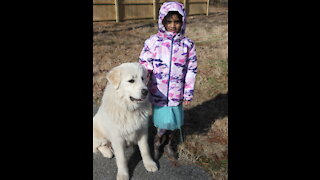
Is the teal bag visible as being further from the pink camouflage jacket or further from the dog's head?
the dog's head

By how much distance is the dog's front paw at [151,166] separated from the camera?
2.28 meters

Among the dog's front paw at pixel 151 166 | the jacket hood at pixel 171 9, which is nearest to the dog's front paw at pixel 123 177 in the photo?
the dog's front paw at pixel 151 166

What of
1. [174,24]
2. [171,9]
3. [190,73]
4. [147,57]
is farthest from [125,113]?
[171,9]

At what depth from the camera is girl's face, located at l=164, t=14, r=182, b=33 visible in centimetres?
198

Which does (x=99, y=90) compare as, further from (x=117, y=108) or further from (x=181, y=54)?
(x=181, y=54)

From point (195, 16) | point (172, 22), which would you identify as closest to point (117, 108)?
point (172, 22)

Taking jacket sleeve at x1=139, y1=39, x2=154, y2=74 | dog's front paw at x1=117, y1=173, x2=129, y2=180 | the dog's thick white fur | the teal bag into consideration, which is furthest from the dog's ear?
dog's front paw at x1=117, y1=173, x2=129, y2=180

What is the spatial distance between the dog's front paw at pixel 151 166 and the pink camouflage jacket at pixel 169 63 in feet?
2.15

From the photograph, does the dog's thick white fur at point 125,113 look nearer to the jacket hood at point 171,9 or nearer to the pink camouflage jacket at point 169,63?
the pink camouflage jacket at point 169,63

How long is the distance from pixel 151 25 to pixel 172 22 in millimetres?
2751

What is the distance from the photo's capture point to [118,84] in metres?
1.97

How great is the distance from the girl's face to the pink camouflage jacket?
1.4 inches

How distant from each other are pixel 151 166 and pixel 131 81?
3.24 ft

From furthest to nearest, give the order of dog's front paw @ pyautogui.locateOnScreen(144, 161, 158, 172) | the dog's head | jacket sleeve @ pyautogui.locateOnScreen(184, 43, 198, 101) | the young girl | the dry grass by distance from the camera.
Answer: the dry grass, dog's front paw @ pyautogui.locateOnScreen(144, 161, 158, 172), jacket sleeve @ pyautogui.locateOnScreen(184, 43, 198, 101), the young girl, the dog's head
